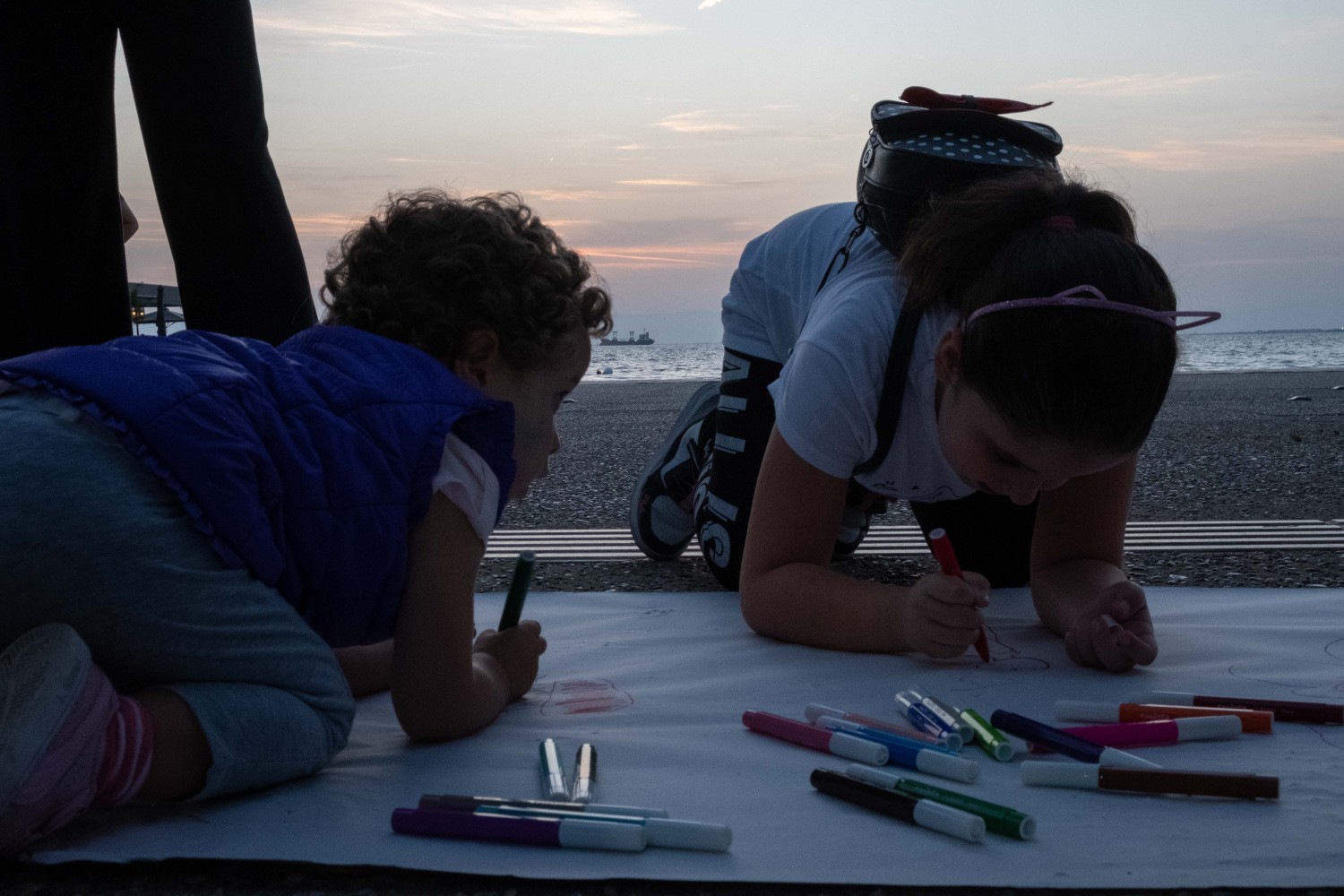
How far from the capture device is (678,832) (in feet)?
3.14

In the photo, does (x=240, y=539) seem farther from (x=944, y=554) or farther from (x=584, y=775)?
(x=944, y=554)

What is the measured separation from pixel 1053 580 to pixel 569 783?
39.1 inches

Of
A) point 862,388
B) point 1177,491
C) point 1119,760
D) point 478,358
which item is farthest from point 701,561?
point 1177,491

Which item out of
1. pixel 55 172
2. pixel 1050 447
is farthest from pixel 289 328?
pixel 1050 447

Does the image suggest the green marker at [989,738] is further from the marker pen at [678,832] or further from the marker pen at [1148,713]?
the marker pen at [678,832]

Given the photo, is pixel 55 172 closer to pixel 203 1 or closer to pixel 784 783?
pixel 203 1

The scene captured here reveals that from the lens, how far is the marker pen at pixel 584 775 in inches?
42.0

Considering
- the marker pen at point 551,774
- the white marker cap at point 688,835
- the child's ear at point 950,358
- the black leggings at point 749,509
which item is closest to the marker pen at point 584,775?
the marker pen at point 551,774

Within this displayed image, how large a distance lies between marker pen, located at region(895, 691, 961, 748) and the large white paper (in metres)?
0.03

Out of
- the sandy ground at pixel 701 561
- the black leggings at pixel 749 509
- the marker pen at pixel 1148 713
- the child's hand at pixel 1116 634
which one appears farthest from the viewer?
the black leggings at pixel 749 509

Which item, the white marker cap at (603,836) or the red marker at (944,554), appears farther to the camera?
the red marker at (944,554)

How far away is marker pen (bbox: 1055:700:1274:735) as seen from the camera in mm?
1271

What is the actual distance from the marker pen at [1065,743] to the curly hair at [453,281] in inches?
27.4

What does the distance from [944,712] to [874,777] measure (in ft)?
0.77
